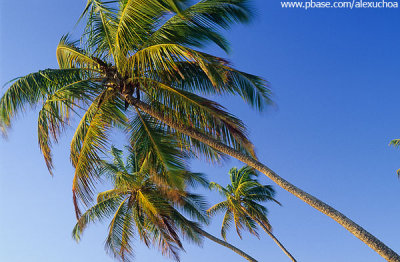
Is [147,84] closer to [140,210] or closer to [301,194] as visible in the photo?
[301,194]

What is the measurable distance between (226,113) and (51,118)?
362cm

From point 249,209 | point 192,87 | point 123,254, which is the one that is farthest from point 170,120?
point 249,209

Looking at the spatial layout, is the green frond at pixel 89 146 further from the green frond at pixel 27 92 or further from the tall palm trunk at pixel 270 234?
the tall palm trunk at pixel 270 234

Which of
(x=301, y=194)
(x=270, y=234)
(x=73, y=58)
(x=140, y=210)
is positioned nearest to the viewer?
(x=301, y=194)

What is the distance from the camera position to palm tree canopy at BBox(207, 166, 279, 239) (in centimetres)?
2133

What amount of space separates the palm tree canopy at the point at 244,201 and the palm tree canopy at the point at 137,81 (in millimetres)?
12648

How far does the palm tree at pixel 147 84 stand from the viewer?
8.06 m

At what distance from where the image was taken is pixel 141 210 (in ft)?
50.5

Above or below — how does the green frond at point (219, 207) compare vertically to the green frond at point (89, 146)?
above

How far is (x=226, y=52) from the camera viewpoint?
8.43 metres

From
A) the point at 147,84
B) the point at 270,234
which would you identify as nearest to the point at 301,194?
the point at 147,84

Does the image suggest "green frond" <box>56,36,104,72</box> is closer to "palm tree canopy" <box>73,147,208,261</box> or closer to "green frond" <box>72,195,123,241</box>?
"palm tree canopy" <box>73,147,208,261</box>

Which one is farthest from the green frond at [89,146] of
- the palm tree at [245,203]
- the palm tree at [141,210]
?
the palm tree at [245,203]

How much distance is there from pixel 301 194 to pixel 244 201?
14781 mm
